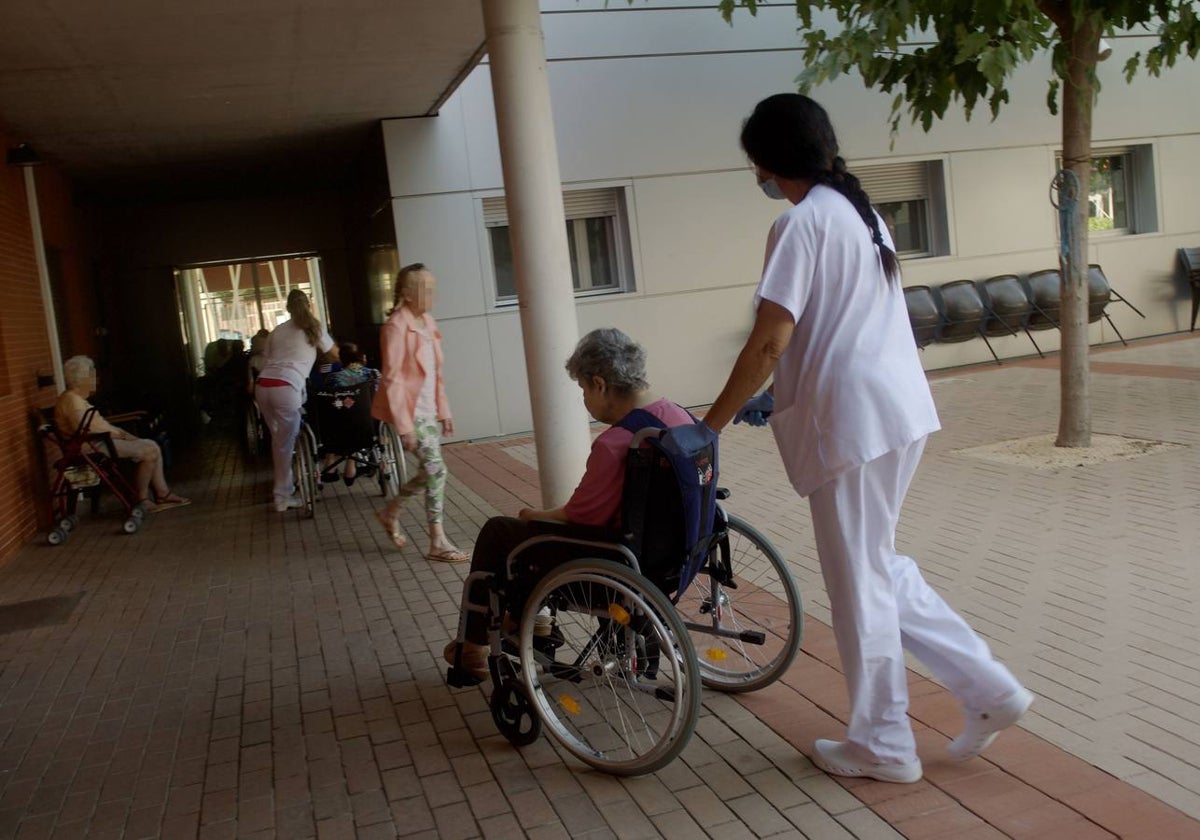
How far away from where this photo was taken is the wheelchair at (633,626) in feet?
11.0

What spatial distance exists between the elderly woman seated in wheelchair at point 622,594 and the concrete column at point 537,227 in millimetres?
1841

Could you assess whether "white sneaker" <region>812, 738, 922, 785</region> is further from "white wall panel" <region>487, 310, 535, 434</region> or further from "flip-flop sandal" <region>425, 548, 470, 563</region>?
"white wall panel" <region>487, 310, 535, 434</region>

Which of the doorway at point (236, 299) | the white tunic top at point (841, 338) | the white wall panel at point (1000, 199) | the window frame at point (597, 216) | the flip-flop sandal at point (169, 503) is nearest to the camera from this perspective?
the white tunic top at point (841, 338)

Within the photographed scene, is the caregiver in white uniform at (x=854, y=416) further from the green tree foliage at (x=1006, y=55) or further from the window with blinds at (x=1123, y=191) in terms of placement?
the window with blinds at (x=1123, y=191)

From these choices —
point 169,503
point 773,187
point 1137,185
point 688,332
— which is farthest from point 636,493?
point 1137,185

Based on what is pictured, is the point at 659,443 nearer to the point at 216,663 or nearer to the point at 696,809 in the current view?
the point at 696,809

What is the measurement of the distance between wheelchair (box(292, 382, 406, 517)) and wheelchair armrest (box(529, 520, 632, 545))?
440 cm

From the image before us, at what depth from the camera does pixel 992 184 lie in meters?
13.7

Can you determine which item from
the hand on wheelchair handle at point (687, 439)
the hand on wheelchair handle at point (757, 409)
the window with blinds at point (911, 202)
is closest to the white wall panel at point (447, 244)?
the window with blinds at point (911, 202)

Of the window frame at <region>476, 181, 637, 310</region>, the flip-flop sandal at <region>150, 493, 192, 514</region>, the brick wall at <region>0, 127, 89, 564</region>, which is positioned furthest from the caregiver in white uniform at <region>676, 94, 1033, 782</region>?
the window frame at <region>476, 181, 637, 310</region>

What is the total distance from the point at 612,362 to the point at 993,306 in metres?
11.0

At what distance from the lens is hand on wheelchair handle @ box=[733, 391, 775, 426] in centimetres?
348

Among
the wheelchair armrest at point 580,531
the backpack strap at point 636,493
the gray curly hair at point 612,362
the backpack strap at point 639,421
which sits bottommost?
the wheelchair armrest at point 580,531

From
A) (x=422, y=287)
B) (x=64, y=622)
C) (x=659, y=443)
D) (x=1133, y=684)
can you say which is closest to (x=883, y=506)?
(x=659, y=443)
